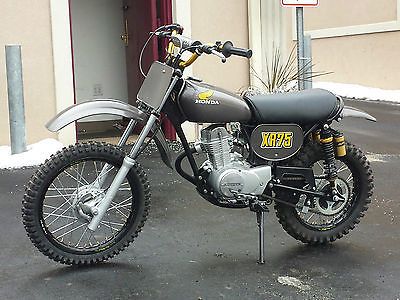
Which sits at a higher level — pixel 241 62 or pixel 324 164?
pixel 241 62

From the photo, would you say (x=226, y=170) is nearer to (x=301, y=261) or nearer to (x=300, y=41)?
(x=301, y=261)

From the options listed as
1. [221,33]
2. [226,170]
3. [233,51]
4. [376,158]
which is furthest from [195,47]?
[221,33]

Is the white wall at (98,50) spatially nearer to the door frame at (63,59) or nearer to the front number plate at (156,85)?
the door frame at (63,59)

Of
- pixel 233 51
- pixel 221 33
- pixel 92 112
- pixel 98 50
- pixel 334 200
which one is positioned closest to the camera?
pixel 233 51

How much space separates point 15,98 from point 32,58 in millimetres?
657

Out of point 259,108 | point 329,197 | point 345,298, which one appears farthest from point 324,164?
point 345,298

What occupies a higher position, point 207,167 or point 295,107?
point 295,107

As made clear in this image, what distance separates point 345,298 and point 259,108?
4.29 feet

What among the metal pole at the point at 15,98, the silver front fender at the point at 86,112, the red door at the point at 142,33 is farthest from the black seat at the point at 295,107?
the metal pole at the point at 15,98

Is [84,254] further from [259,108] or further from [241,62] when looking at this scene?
[241,62]

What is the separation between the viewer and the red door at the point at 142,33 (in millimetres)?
8930

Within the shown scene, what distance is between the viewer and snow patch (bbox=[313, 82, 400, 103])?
15461mm

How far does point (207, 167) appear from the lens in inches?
172

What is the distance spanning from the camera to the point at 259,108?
4.30m
